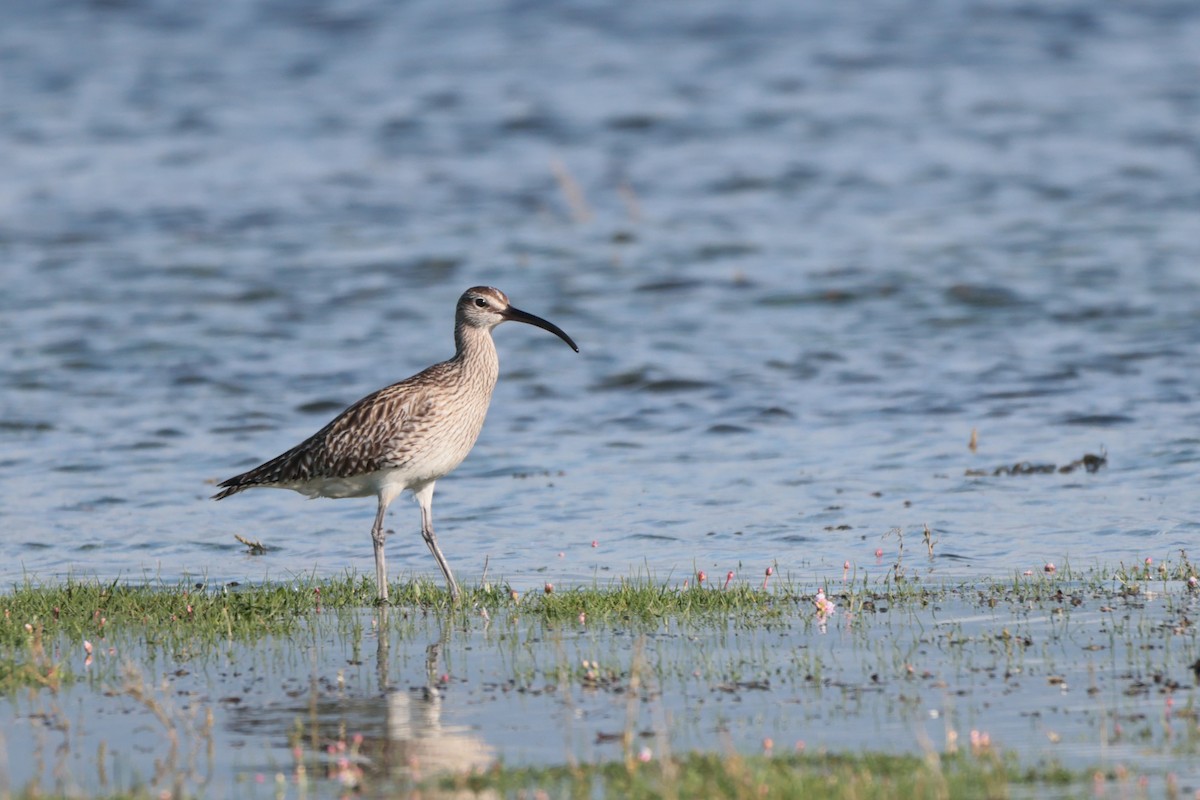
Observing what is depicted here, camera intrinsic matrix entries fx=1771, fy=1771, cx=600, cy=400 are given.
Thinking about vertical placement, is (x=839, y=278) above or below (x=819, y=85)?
below

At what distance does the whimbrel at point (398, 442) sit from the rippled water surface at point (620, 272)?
0.81m

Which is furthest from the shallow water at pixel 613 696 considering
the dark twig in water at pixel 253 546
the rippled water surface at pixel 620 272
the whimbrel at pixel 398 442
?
the dark twig in water at pixel 253 546

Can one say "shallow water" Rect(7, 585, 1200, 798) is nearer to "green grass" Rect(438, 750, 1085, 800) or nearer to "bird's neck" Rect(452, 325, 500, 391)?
"green grass" Rect(438, 750, 1085, 800)

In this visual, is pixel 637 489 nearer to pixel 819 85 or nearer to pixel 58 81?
pixel 819 85

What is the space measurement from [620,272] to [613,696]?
18881 mm

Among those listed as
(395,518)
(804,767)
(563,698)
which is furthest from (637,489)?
(804,767)

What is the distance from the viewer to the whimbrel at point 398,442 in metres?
12.8

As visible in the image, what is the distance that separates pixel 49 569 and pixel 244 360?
959 centimetres

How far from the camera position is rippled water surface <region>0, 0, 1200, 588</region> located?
612 inches

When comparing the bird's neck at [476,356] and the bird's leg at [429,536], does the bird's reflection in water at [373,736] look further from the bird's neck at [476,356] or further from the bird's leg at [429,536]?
the bird's neck at [476,356]

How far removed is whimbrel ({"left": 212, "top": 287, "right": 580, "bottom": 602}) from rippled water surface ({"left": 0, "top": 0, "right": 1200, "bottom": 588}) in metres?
0.81

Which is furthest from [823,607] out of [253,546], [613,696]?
[253,546]

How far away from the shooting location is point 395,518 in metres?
16.1

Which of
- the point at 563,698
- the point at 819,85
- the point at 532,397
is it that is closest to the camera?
the point at 563,698
